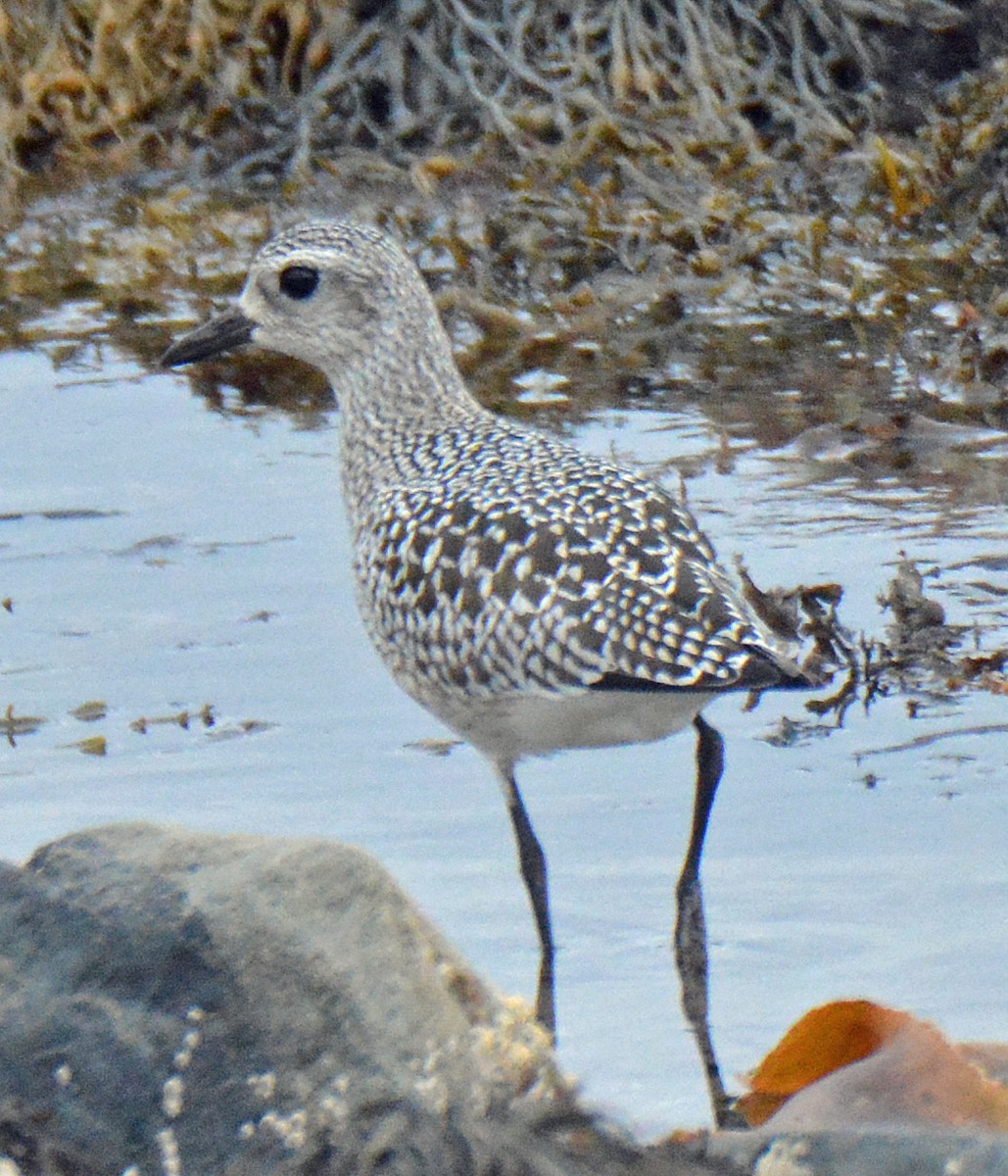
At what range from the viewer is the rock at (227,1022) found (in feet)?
10.2

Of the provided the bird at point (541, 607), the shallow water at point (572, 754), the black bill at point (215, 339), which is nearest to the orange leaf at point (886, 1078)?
the shallow water at point (572, 754)

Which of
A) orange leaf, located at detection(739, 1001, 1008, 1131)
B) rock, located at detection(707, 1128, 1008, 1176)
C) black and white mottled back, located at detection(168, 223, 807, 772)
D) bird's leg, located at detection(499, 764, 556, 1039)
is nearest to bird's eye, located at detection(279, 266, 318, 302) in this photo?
black and white mottled back, located at detection(168, 223, 807, 772)

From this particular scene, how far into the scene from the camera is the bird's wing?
4.48 metres

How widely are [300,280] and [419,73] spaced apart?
3.27 metres

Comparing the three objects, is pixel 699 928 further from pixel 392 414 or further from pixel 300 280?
pixel 300 280

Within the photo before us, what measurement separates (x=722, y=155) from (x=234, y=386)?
1891mm

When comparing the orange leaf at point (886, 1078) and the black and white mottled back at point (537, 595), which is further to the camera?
the black and white mottled back at point (537, 595)

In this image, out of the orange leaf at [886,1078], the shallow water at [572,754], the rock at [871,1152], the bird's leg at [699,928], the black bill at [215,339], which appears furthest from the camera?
the black bill at [215,339]

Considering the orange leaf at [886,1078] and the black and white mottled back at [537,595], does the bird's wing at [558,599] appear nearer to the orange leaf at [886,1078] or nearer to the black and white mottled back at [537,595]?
the black and white mottled back at [537,595]

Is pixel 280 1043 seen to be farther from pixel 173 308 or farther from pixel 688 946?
pixel 173 308

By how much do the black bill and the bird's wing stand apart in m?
A: 1.18

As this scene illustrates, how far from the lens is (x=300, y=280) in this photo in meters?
5.92

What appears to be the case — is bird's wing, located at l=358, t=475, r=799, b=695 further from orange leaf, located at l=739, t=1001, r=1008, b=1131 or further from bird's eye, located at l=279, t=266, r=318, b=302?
bird's eye, located at l=279, t=266, r=318, b=302

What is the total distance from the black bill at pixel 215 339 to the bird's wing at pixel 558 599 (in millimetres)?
1177
